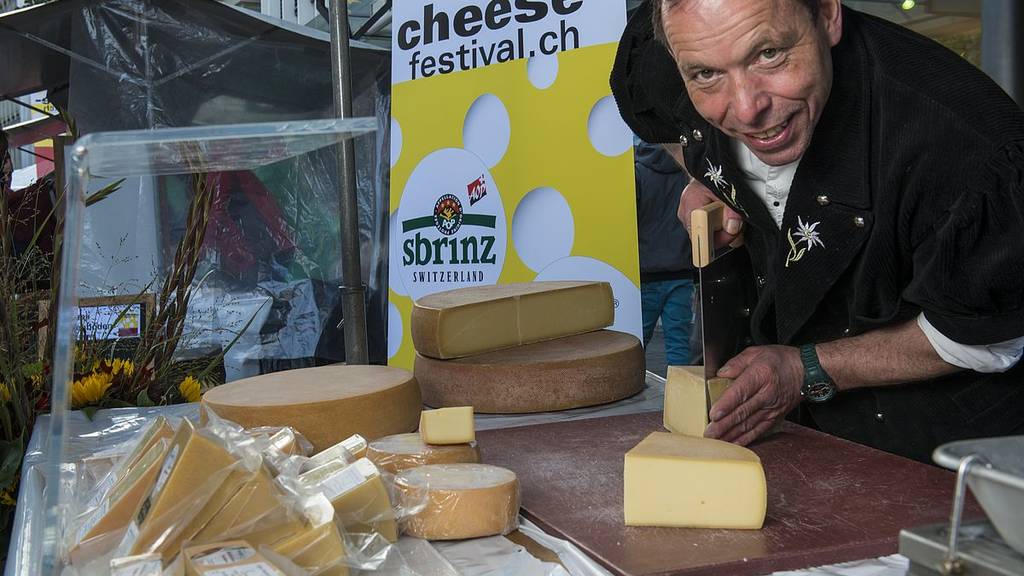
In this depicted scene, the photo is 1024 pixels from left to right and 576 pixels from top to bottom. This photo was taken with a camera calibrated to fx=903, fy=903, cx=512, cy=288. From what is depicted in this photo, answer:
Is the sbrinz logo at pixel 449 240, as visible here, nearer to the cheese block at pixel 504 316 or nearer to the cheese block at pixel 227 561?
the cheese block at pixel 504 316

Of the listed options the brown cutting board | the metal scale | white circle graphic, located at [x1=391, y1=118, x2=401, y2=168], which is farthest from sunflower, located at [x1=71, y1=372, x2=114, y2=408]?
white circle graphic, located at [x1=391, y1=118, x2=401, y2=168]

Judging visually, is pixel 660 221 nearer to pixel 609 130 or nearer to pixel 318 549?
pixel 609 130

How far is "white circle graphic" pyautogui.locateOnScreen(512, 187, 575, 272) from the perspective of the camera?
313cm

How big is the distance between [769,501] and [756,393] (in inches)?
13.6

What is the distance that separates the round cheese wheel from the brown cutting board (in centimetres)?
12

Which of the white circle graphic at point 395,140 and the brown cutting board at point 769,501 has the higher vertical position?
the white circle graphic at point 395,140

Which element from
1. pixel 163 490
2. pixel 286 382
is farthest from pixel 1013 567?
pixel 286 382

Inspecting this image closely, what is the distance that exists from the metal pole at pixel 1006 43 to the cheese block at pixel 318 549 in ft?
11.7

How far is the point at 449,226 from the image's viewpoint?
11.2ft

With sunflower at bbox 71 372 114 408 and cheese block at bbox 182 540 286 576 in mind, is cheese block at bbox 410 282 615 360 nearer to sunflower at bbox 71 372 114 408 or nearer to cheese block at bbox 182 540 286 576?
sunflower at bbox 71 372 114 408

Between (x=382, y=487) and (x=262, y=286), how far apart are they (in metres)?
4.29

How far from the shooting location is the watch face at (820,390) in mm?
1731

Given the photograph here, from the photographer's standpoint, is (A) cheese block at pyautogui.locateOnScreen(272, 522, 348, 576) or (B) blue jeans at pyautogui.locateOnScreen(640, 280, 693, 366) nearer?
(A) cheese block at pyautogui.locateOnScreen(272, 522, 348, 576)

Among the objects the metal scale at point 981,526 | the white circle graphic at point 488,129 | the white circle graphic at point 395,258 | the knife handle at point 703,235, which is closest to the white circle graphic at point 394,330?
the white circle graphic at point 395,258
